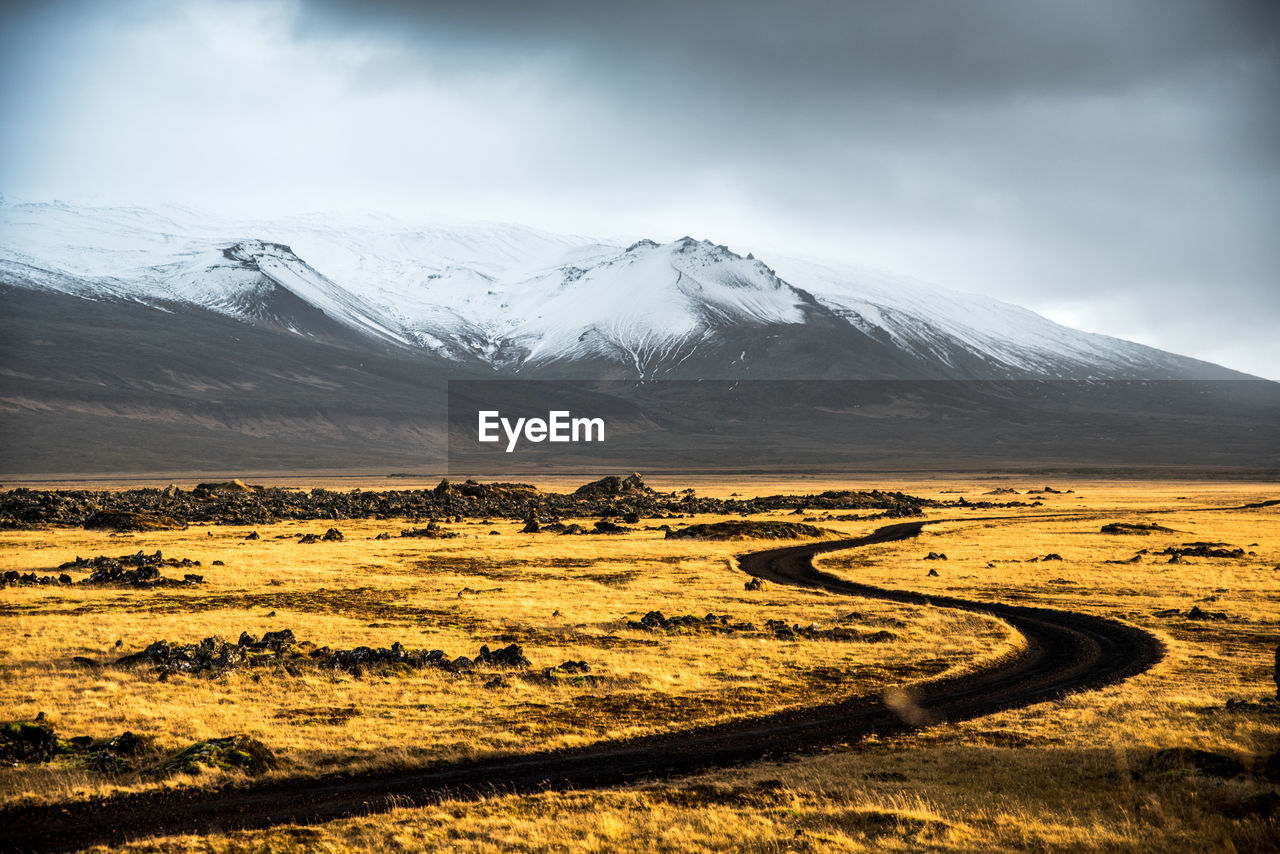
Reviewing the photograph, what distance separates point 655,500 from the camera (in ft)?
407

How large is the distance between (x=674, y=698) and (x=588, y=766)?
6.54 metres

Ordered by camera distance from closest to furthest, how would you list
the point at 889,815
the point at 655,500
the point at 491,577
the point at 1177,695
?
1. the point at 889,815
2. the point at 1177,695
3. the point at 491,577
4. the point at 655,500

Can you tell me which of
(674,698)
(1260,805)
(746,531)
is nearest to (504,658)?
(674,698)

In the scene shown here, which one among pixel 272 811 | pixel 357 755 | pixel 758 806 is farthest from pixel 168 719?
pixel 758 806

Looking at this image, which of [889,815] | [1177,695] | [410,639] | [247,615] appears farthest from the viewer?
[247,615]

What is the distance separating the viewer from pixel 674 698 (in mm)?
27297

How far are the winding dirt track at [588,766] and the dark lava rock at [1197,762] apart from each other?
18.5 feet

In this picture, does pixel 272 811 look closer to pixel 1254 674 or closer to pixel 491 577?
pixel 1254 674

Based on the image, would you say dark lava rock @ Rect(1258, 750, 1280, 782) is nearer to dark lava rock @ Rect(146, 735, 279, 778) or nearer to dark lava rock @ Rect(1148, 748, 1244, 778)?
dark lava rock @ Rect(1148, 748, 1244, 778)

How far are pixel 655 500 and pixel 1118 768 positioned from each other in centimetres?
10468

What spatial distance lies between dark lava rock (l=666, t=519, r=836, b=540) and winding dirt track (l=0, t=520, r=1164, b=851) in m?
44.1

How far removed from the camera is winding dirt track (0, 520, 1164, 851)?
17688 mm

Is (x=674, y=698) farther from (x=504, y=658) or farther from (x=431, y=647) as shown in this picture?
(x=431, y=647)

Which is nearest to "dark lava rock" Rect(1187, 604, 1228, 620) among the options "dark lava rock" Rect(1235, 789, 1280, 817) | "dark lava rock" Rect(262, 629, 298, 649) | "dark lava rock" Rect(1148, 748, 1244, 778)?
"dark lava rock" Rect(1148, 748, 1244, 778)
